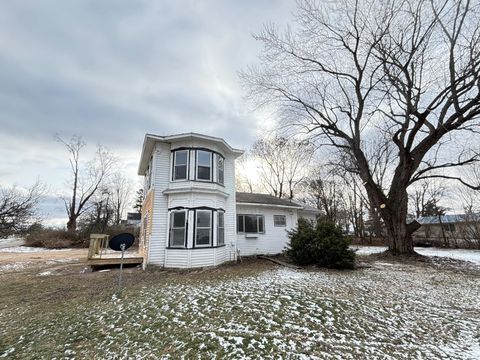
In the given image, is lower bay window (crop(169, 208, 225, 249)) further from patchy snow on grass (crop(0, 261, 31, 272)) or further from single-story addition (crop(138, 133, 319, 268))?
patchy snow on grass (crop(0, 261, 31, 272))

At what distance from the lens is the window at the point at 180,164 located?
1121 cm

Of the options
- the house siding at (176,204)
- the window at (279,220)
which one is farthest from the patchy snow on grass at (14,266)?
the window at (279,220)

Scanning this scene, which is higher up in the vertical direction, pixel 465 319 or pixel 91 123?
pixel 91 123

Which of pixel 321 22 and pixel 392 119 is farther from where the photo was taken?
pixel 392 119

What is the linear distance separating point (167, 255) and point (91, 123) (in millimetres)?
9523

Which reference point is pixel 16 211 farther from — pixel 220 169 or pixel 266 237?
pixel 266 237

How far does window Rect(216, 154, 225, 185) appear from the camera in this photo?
12.0m

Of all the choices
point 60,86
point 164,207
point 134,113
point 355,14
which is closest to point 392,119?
point 355,14

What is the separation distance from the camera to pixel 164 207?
1105 centimetres

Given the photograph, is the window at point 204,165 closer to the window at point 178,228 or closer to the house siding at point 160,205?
the house siding at point 160,205

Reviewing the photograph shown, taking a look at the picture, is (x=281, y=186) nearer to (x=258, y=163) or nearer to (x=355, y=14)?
(x=258, y=163)

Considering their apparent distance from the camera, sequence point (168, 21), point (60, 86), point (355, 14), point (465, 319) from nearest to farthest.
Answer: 1. point (465, 319)
2. point (168, 21)
3. point (60, 86)
4. point (355, 14)

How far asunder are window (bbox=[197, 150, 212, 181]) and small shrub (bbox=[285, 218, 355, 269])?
527 centimetres

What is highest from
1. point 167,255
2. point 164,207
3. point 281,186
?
point 281,186
